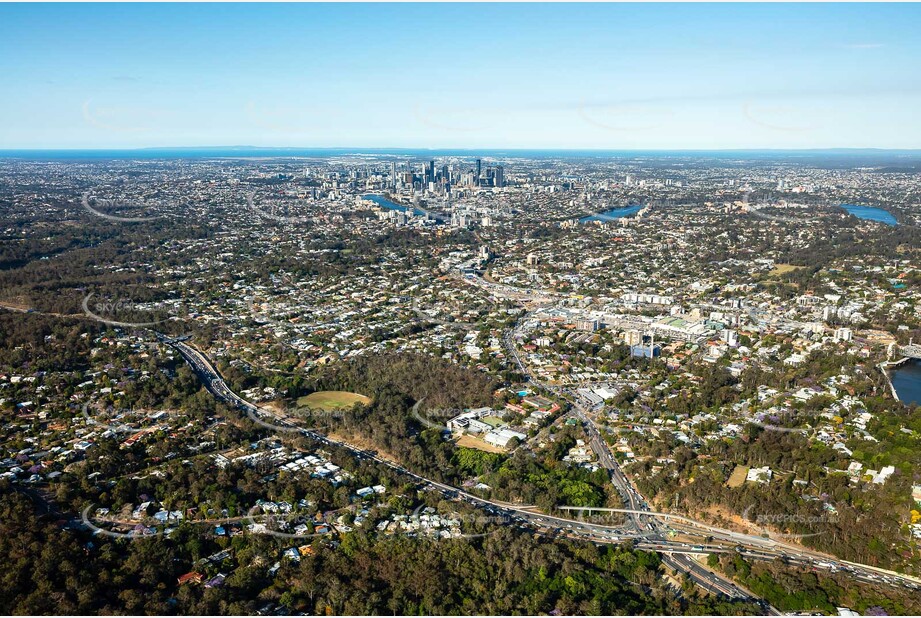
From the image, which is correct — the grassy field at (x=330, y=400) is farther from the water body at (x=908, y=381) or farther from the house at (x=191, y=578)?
the water body at (x=908, y=381)

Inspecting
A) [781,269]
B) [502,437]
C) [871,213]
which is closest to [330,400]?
[502,437]

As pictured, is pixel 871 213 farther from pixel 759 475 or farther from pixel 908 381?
pixel 759 475

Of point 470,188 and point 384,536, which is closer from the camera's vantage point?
point 384,536

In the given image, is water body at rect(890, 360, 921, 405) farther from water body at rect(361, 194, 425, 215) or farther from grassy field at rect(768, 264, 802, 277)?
water body at rect(361, 194, 425, 215)

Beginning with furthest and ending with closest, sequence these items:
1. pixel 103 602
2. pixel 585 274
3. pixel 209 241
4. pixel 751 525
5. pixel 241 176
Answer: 1. pixel 241 176
2. pixel 209 241
3. pixel 585 274
4. pixel 751 525
5. pixel 103 602

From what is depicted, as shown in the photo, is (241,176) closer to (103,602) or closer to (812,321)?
(812,321)

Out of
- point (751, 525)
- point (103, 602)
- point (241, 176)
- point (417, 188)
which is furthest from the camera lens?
point (241, 176)

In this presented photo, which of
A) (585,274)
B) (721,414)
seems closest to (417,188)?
(585,274)

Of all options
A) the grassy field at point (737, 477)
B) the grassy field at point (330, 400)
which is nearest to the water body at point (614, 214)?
the grassy field at point (330, 400)
